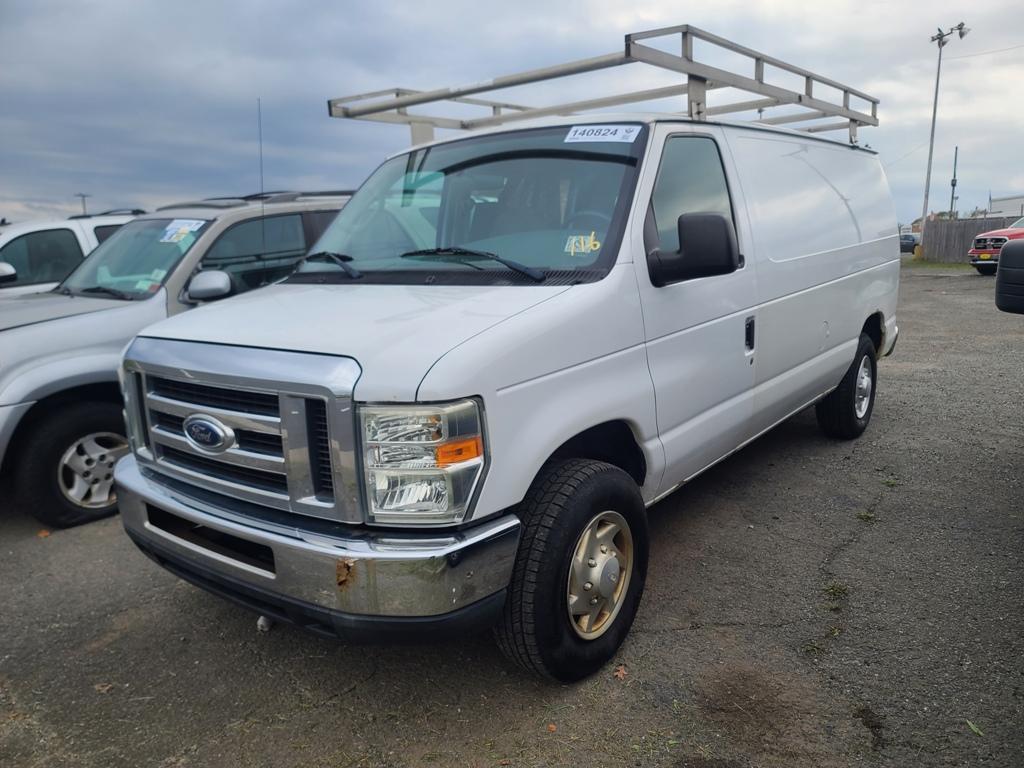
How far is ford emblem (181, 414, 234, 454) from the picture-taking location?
2715 millimetres

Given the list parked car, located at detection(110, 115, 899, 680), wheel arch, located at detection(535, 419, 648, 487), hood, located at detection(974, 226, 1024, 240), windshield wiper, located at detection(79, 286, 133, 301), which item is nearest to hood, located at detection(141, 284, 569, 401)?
parked car, located at detection(110, 115, 899, 680)

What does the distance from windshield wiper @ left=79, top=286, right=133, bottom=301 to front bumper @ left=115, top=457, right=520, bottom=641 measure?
9.59 ft

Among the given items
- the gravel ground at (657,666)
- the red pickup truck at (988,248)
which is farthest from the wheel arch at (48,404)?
the red pickup truck at (988,248)

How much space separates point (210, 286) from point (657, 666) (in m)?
3.23

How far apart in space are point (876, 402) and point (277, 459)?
20.2 feet

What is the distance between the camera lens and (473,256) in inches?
130

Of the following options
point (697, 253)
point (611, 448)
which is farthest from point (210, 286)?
point (697, 253)

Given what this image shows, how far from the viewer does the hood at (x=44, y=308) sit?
4.63 m

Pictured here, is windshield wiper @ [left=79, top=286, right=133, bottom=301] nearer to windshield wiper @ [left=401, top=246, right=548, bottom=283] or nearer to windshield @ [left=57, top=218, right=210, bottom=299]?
windshield @ [left=57, top=218, right=210, bottom=299]

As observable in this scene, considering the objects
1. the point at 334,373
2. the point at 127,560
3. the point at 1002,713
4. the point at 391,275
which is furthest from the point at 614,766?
the point at 127,560

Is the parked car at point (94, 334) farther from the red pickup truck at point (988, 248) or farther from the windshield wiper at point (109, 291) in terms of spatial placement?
the red pickup truck at point (988, 248)

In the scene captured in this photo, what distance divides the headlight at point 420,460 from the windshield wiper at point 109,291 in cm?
344

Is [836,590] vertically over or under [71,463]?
under

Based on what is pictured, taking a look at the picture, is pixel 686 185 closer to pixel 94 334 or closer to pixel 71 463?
pixel 94 334
